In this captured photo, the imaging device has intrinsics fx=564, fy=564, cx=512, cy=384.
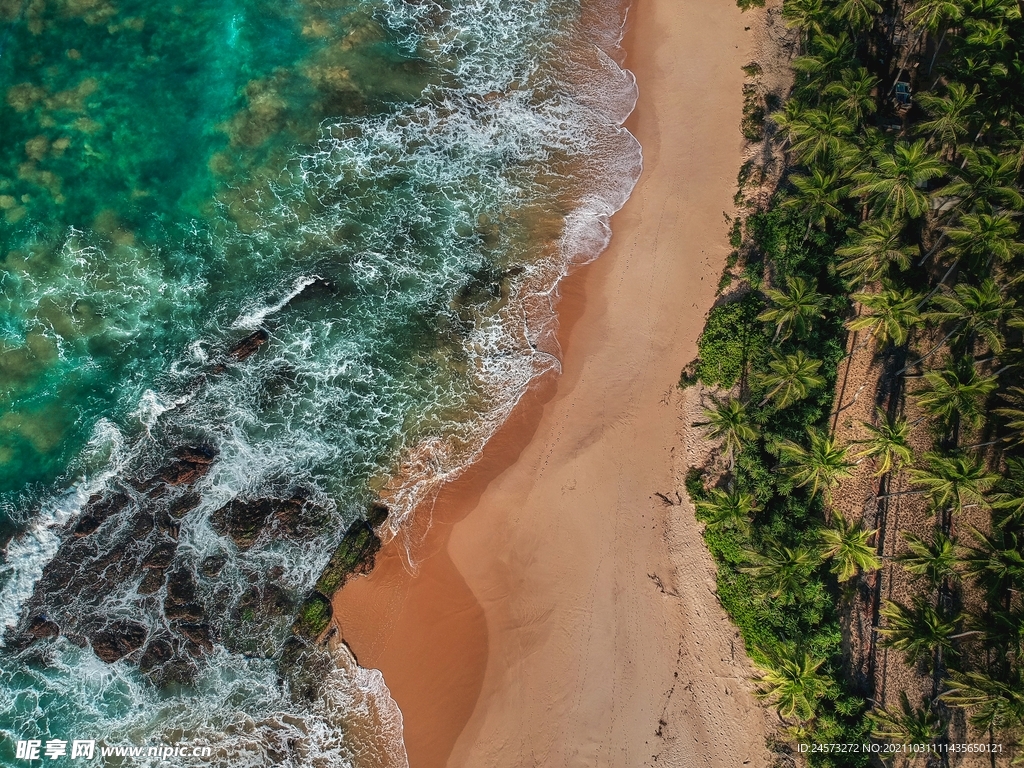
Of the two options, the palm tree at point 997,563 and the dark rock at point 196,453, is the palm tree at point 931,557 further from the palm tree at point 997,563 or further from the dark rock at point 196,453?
the dark rock at point 196,453

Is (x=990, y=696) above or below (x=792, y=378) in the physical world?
below

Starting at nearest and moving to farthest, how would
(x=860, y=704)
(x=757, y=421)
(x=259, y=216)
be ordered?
1. (x=860, y=704)
2. (x=757, y=421)
3. (x=259, y=216)

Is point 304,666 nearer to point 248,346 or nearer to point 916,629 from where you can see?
point 248,346

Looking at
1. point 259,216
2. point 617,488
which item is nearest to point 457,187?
point 259,216

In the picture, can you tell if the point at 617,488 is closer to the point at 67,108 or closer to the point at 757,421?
the point at 757,421

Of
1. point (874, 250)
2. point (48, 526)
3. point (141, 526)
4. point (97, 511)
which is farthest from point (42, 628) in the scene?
point (874, 250)

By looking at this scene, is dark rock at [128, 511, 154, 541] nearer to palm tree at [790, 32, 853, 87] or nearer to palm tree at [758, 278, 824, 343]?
palm tree at [758, 278, 824, 343]
